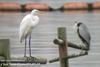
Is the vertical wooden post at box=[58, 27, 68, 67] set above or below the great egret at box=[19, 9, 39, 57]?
below

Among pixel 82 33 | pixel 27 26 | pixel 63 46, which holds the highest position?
pixel 27 26

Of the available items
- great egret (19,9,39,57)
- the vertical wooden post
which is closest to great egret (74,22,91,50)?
the vertical wooden post

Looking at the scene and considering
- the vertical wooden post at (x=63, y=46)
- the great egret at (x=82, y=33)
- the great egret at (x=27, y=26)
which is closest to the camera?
the vertical wooden post at (x=63, y=46)

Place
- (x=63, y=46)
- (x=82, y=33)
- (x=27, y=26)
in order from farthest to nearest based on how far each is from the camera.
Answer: (x=27, y=26)
(x=82, y=33)
(x=63, y=46)

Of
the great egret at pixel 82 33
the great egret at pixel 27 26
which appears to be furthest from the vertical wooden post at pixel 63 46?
the great egret at pixel 27 26

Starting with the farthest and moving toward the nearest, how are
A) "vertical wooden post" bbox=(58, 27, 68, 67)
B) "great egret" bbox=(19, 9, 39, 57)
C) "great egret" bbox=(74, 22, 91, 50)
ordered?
"great egret" bbox=(19, 9, 39, 57), "great egret" bbox=(74, 22, 91, 50), "vertical wooden post" bbox=(58, 27, 68, 67)

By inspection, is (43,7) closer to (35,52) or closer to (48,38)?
(48,38)

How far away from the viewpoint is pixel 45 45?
1659cm

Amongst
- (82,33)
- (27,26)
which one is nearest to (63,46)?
(82,33)

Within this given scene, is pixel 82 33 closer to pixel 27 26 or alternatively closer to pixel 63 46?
pixel 63 46

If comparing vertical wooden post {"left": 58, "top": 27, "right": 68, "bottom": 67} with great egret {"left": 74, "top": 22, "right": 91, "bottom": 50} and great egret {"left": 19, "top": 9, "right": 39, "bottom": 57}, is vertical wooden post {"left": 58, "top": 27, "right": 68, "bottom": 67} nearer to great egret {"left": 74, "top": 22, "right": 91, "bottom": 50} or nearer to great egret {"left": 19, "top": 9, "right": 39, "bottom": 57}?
great egret {"left": 74, "top": 22, "right": 91, "bottom": 50}

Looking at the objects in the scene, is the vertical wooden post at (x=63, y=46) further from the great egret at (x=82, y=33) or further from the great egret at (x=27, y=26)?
the great egret at (x=27, y=26)

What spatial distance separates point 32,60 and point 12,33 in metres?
13.3

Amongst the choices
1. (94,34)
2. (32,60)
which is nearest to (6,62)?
(32,60)
